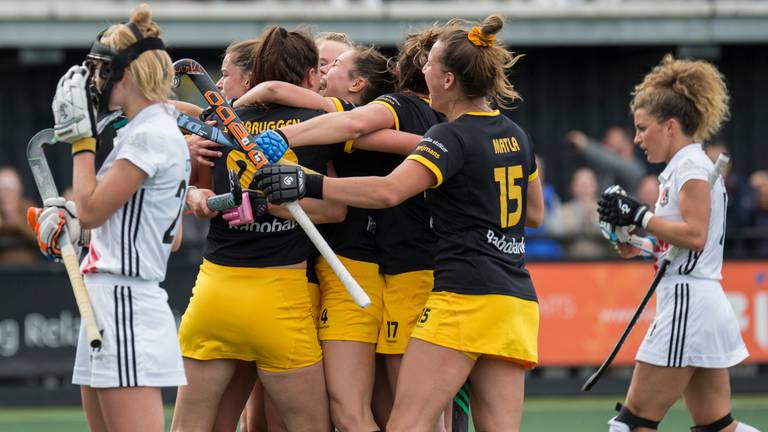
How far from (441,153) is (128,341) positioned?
1411 millimetres

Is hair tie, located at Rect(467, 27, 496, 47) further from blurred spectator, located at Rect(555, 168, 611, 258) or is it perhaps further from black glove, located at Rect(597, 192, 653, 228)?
blurred spectator, located at Rect(555, 168, 611, 258)

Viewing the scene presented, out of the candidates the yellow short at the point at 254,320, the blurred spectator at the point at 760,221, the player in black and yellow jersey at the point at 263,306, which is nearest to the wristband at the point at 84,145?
the player in black and yellow jersey at the point at 263,306

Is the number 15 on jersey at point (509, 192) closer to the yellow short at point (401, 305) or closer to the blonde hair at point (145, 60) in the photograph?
the yellow short at point (401, 305)

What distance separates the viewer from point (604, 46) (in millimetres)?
14227

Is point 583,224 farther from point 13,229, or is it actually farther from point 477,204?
point 477,204

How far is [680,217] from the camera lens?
5699 mm

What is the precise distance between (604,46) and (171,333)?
10.6 m

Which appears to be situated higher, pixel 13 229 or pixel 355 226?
pixel 355 226

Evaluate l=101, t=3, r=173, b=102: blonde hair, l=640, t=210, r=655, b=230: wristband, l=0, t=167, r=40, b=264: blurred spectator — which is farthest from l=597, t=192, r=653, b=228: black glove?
l=0, t=167, r=40, b=264: blurred spectator

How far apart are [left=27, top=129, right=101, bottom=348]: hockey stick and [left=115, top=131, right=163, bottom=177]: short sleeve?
41 centimetres

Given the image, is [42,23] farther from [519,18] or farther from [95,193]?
[95,193]

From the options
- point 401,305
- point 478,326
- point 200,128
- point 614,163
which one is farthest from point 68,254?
point 614,163

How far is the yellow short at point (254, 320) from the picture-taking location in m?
5.07

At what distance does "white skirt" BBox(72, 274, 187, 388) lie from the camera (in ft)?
14.3
